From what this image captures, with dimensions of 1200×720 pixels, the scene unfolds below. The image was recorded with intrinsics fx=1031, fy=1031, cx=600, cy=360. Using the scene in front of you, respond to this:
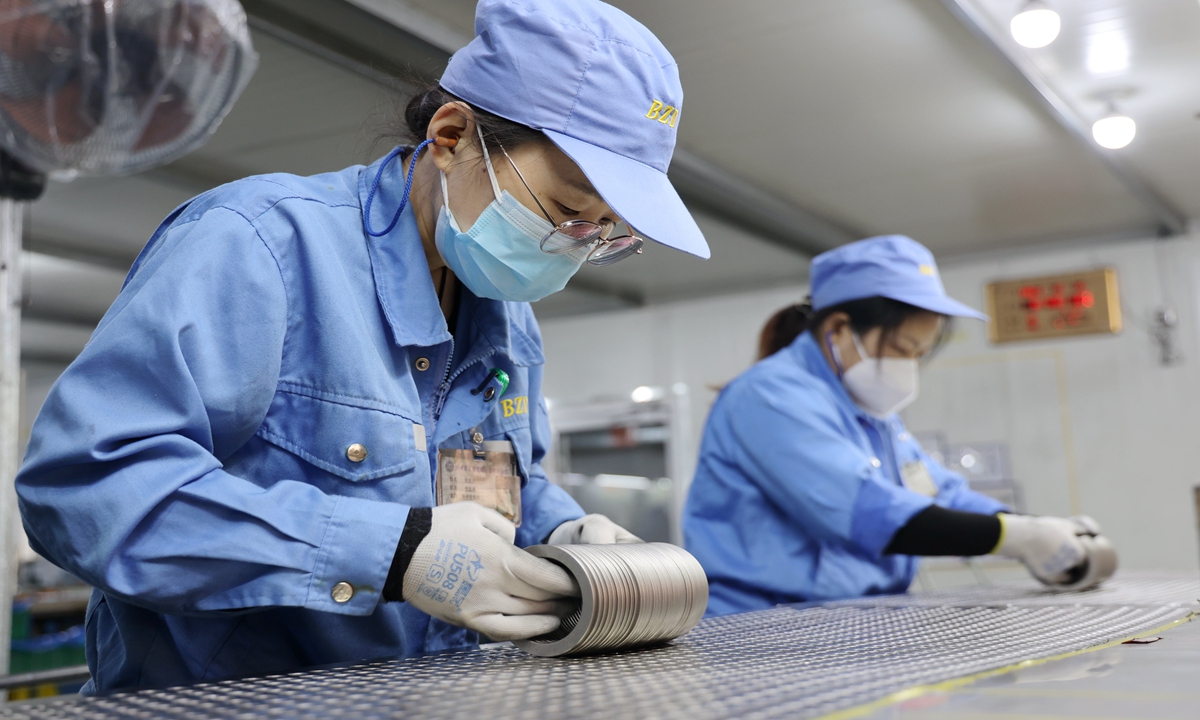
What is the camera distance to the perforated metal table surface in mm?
697

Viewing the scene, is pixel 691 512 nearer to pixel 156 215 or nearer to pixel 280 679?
pixel 280 679

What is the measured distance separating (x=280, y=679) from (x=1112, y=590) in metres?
1.61

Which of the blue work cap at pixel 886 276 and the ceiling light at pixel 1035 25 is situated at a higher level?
the ceiling light at pixel 1035 25

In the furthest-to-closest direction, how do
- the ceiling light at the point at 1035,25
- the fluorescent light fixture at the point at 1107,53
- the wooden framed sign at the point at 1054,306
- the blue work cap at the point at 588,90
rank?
1. the wooden framed sign at the point at 1054,306
2. the fluorescent light fixture at the point at 1107,53
3. the ceiling light at the point at 1035,25
4. the blue work cap at the point at 588,90

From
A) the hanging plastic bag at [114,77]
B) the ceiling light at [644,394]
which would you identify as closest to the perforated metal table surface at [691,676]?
the hanging plastic bag at [114,77]

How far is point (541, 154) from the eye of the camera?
3.73 ft

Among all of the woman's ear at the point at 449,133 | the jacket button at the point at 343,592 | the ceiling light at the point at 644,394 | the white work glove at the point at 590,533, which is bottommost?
the jacket button at the point at 343,592

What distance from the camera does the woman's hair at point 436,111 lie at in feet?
3.70

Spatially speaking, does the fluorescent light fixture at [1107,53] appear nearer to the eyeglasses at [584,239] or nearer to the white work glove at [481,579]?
the eyeglasses at [584,239]

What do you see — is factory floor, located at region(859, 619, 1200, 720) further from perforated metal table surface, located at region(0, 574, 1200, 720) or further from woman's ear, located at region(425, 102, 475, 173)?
woman's ear, located at region(425, 102, 475, 173)

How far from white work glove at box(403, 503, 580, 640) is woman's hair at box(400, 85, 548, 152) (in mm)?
412

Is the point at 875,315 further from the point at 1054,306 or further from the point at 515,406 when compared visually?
the point at 1054,306

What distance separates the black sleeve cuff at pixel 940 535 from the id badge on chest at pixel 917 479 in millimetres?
472

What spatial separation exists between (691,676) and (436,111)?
70 cm
